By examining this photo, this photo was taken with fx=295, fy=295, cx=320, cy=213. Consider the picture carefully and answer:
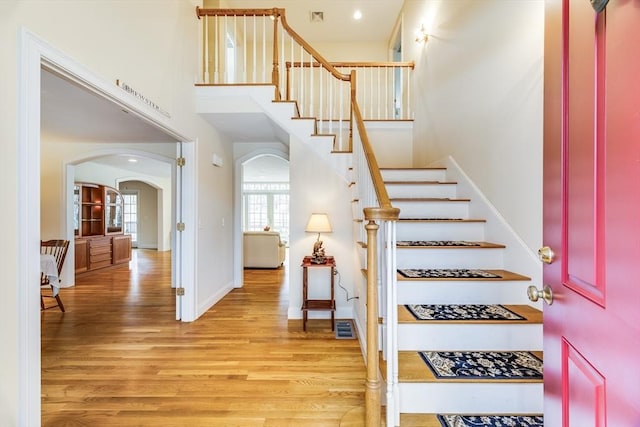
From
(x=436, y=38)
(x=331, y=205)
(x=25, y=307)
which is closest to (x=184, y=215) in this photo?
(x=331, y=205)

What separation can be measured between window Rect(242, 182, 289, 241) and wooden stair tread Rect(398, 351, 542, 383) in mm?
10968

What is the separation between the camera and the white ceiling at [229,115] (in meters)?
2.83

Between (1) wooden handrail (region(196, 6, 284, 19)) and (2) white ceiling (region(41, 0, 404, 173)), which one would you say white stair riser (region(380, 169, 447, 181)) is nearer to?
(2) white ceiling (region(41, 0, 404, 173))

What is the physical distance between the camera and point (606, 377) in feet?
2.10

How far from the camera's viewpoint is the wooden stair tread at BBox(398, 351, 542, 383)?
4.89 feet

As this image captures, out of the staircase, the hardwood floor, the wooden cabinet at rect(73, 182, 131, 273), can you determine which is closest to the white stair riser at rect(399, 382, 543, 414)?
the staircase

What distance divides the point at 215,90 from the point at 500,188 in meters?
3.15

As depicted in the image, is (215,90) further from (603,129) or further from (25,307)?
(603,129)

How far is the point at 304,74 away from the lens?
5668mm

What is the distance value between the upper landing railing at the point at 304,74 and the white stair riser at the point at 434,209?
1.06 meters

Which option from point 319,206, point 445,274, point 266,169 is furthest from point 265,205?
point 445,274

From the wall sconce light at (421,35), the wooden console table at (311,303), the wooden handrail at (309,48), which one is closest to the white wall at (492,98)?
the wall sconce light at (421,35)

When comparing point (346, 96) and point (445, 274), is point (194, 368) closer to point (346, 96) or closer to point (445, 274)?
point (445, 274)

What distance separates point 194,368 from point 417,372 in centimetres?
182
